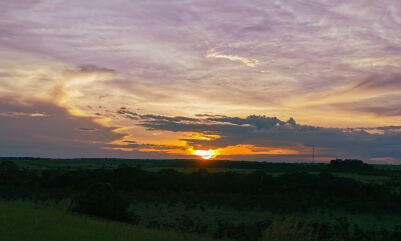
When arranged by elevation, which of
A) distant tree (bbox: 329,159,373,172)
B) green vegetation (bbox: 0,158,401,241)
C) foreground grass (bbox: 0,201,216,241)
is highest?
distant tree (bbox: 329,159,373,172)

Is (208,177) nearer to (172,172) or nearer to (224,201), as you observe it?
(172,172)

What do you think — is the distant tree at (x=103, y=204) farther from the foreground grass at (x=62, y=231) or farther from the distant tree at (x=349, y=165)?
the distant tree at (x=349, y=165)

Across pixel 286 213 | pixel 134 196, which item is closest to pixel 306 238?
pixel 286 213

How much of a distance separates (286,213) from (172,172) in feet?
89.9

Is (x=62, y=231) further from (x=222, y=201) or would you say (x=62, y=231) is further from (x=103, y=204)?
(x=222, y=201)

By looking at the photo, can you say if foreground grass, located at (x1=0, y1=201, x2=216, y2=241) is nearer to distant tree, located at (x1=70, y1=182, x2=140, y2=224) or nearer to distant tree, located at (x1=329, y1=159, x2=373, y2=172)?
distant tree, located at (x1=70, y1=182, x2=140, y2=224)

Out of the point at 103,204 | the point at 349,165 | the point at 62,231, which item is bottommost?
the point at 103,204

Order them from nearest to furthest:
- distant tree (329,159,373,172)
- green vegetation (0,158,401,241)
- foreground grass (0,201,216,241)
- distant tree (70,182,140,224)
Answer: foreground grass (0,201,216,241), green vegetation (0,158,401,241), distant tree (70,182,140,224), distant tree (329,159,373,172)

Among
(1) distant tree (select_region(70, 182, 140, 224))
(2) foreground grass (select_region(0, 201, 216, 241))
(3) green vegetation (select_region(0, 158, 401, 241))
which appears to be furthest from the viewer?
(1) distant tree (select_region(70, 182, 140, 224))

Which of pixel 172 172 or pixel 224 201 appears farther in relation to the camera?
pixel 172 172

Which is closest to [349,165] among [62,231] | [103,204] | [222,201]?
[222,201]

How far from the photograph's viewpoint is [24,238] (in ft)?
52.3

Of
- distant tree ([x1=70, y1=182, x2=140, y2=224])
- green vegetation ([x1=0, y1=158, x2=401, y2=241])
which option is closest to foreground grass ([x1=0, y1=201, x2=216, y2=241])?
green vegetation ([x1=0, y1=158, x2=401, y2=241])

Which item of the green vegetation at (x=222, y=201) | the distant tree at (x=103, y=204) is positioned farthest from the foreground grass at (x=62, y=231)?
the distant tree at (x=103, y=204)
